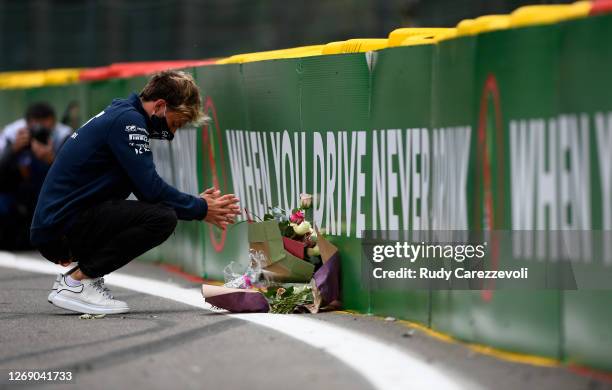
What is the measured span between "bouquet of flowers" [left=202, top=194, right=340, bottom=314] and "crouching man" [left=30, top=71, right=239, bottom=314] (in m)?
0.36

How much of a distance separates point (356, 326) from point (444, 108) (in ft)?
4.37

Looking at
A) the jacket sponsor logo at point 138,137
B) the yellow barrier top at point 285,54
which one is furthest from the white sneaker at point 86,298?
the yellow barrier top at point 285,54

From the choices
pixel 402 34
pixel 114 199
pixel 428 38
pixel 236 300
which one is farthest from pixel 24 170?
pixel 428 38

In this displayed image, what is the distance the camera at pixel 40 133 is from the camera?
13.7 metres

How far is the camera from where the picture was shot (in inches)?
→ 538

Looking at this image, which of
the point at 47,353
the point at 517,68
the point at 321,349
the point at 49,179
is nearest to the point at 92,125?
the point at 49,179

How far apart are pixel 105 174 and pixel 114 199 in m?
0.18

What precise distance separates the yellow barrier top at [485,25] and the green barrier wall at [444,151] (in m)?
0.05

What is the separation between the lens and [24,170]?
45.0 feet

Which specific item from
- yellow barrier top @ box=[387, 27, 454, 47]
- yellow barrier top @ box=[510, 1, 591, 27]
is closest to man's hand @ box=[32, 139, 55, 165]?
yellow barrier top @ box=[387, 27, 454, 47]

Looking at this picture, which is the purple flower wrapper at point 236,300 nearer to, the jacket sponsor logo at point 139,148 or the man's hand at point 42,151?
the jacket sponsor logo at point 139,148

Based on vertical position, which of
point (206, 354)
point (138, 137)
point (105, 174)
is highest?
point (138, 137)

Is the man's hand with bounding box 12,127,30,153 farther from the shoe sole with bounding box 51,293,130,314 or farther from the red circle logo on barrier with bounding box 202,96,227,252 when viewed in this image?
the shoe sole with bounding box 51,293,130,314

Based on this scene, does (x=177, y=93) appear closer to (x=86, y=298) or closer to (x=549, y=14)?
(x=86, y=298)
